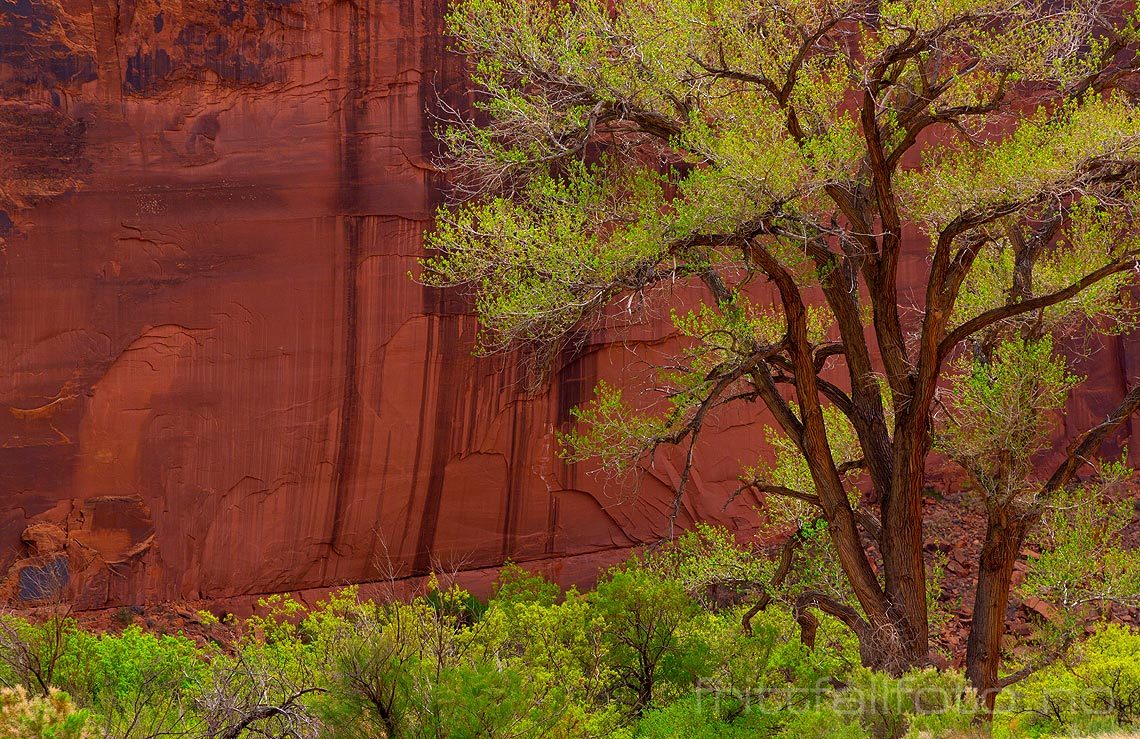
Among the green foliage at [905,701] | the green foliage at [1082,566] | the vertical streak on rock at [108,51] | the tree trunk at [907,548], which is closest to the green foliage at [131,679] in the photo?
the green foliage at [905,701]

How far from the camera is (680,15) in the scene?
11.5m

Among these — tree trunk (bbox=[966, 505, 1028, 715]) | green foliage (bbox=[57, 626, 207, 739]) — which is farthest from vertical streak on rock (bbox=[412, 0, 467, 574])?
tree trunk (bbox=[966, 505, 1028, 715])

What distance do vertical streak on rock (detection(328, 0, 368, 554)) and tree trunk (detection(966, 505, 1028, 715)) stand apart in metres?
8.69

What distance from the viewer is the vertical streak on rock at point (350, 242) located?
55.3 ft

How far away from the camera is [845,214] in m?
12.2

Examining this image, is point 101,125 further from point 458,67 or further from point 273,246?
point 458,67

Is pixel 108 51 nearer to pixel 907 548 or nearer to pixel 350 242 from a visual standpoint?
pixel 350 242

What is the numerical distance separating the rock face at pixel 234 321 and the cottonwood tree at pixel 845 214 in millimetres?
4363

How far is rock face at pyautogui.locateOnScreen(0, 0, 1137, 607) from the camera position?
15312 mm

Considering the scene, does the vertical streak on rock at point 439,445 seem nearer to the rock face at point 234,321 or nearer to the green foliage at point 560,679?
the rock face at point 234,321

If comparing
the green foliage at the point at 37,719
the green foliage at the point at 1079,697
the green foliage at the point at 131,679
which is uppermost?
the green foliage at the point at 37,719

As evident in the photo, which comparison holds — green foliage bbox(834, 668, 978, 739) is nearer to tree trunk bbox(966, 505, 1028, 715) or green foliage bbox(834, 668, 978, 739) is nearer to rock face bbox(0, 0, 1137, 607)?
tree trunk bbox(966, 505, 1028, 715)

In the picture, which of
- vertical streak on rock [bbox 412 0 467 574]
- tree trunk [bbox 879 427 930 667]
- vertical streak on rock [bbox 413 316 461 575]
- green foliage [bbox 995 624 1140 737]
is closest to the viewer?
green foliage [bbox 995 624 1140 737]

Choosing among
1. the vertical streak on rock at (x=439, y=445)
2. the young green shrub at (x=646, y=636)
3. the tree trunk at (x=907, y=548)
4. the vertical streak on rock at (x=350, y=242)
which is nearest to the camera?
the tree trunk at (x=907, y=548)
